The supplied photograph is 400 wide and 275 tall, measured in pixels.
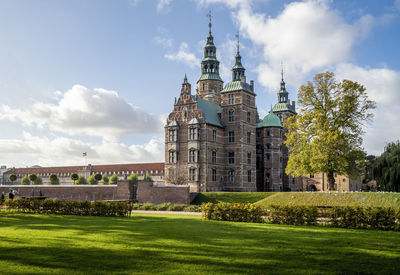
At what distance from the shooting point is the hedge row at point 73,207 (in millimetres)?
27656

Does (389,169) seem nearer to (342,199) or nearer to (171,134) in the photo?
(342,199)

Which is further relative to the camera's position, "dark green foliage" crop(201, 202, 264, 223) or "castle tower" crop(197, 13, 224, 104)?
"castle tower" crop(197, 13, 224, 104)

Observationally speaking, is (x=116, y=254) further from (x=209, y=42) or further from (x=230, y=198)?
(x=209, y=42)

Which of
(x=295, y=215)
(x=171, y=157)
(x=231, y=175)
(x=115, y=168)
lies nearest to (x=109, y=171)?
(x=115, y=168)

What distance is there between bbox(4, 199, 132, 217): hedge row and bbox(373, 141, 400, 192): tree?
93.5ft

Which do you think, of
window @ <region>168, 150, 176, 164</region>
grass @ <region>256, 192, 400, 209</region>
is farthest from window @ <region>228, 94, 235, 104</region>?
grass @ <region>256, 192, 400, 209</region>

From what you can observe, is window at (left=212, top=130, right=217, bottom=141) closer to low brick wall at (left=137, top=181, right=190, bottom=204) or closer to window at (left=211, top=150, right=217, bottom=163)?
window at (left=211, top=150, right=217, bottom=163)

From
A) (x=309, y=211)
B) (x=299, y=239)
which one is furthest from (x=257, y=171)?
(x=299, y=239)

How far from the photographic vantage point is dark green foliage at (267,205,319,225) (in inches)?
876

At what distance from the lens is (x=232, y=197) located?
4544cm

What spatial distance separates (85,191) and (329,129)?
3274 centimetres

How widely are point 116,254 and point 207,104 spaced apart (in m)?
47.4

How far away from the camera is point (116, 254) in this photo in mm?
11977

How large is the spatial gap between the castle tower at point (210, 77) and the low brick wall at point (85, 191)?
77.1ft
